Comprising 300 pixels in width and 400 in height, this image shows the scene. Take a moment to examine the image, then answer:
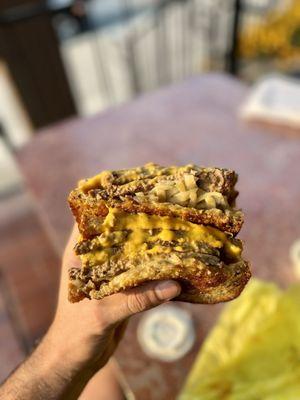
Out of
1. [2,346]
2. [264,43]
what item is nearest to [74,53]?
[264,43]

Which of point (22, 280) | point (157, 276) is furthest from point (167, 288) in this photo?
point (22, 280)

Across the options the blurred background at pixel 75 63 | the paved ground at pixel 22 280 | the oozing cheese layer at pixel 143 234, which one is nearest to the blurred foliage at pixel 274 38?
the blurred background at pixel 75 63

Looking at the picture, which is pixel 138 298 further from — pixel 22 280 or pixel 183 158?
pixel 22 280

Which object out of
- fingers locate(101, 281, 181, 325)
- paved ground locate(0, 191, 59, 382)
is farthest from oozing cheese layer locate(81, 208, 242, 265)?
paved ground locate(0, 191, 59, 382)

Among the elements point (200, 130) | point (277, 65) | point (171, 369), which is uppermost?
point (200, 130)

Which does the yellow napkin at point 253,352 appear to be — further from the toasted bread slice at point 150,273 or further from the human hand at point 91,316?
the toasted bread slice at point 150,273

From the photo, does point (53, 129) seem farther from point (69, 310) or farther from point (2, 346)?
point (69, 310)
